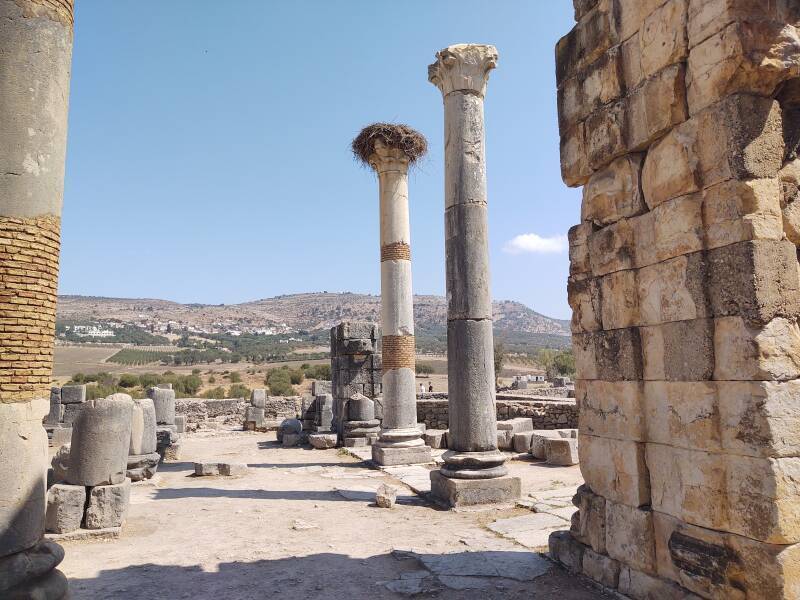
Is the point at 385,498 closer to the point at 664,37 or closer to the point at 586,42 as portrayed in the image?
the point at 586,42

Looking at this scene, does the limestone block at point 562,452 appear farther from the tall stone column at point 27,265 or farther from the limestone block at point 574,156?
the tall stone column at point 27,265

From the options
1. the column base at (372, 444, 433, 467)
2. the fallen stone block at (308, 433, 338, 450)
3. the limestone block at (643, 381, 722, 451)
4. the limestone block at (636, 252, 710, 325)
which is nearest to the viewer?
the limestone block at (643, 381, 722, 451)

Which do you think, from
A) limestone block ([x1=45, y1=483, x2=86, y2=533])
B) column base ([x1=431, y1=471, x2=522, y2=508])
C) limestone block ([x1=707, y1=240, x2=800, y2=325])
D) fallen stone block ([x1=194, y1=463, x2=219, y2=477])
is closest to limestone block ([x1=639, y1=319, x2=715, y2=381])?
limestone block ([x1=707, y1=240, x2=800, y2=325])

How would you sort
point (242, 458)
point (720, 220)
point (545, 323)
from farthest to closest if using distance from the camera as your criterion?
point (545, 323)
point (242, 458)
point (720, 220)

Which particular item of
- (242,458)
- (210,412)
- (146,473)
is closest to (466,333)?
(146,473)

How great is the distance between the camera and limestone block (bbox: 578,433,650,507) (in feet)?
14.5

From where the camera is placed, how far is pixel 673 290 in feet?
13.7

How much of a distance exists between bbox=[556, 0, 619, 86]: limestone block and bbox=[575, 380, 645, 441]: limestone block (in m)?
2.87

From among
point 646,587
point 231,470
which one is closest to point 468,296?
point 646,587

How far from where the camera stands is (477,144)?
9.20 meters

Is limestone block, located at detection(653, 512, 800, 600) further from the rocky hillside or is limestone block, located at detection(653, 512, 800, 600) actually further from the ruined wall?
the rocky hillside

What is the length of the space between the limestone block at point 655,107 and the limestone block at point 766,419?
6.36ft

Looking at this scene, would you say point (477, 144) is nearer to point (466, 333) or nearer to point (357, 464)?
point (466, 333)

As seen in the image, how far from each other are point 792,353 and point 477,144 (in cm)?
641
